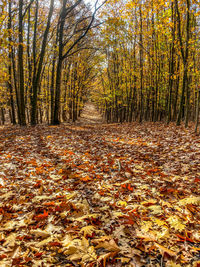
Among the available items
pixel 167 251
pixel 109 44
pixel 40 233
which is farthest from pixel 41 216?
pixel 109 44

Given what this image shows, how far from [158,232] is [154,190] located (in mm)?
1397

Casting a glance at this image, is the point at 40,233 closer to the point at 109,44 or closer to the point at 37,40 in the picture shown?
the point at 37,40

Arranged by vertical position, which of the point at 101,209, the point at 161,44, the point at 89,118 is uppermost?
the point at 161,44

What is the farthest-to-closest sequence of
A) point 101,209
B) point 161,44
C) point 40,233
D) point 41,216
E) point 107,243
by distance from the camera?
1. point 161,44
2. point 101,209
3. point 41,216
4. point 40,233
5. point 107,243

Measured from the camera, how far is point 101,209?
3.38 meters

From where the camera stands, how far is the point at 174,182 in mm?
4301

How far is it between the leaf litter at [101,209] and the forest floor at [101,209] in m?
0.01

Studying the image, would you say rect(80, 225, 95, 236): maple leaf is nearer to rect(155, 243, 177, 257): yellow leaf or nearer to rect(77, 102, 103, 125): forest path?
rect(155, 243, 177, 257): yellow leaf

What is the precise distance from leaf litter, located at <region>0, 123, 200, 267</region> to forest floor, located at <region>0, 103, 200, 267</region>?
13 millimetres

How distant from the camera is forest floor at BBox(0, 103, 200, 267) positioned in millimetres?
2342

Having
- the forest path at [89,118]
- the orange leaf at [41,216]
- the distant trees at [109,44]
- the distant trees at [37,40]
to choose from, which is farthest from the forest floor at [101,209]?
the forest path at [89,118]

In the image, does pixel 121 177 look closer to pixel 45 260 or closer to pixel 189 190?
pixel 189 190

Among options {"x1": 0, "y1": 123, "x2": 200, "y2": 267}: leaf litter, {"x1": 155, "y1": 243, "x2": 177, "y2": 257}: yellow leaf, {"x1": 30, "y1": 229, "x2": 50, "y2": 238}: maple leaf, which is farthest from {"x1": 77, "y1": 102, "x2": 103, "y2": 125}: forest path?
{"x1": 155, "y1": 243, "x2": 177, "y2": 257}: yellow leaf

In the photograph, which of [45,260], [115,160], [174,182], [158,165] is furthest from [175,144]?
[45,260]
